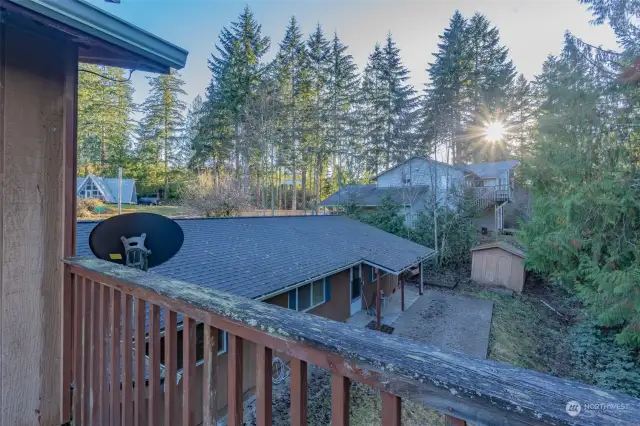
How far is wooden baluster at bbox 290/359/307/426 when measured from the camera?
0.76 meters

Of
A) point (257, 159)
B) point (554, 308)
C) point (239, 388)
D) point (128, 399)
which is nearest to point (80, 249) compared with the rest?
point (128, 399)

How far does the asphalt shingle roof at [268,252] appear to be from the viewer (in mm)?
5652

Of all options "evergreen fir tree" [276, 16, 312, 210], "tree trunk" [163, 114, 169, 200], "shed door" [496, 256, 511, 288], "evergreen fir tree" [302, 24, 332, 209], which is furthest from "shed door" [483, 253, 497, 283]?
"tree trunk" [163, 114, 169, 200]

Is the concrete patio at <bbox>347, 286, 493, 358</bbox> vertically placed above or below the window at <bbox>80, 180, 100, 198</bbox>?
below

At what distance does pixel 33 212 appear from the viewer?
149 cm

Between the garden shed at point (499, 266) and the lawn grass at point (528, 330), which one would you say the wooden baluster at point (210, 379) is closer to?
the lawn grass at point (528, 330)

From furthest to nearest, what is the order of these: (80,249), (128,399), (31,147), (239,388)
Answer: (80,249), (31,147), (128,399), (239,388)

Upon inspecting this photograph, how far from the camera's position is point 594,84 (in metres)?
7.30

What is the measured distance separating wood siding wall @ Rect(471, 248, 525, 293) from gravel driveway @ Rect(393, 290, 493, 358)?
2.56 m

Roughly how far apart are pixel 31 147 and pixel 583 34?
10.7 m

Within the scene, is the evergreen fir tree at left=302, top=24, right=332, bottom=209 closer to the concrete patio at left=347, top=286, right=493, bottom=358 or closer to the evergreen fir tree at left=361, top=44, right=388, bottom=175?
the evergreen fir tree at left=361, top=44, right=388, bottom=175

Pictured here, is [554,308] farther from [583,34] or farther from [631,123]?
[583,34]

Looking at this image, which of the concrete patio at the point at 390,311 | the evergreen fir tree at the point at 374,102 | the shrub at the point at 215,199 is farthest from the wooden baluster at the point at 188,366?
the evergreen fir tree at the point at 374,102

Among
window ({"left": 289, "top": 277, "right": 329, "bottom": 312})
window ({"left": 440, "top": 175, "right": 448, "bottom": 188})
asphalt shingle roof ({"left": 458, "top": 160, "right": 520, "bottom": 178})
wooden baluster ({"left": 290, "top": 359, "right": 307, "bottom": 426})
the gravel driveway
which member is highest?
asphalt shingle roof ({"left": 458, "top": 160, "right": 520, "bottom": 178})
